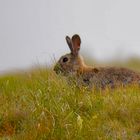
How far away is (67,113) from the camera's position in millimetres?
8203

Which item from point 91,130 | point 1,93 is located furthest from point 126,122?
point 1,93

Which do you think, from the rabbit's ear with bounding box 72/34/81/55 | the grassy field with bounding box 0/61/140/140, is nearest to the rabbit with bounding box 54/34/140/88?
the rabbit's ear with bounding box 72/34/81/55

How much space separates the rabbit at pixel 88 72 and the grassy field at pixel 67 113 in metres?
1.20

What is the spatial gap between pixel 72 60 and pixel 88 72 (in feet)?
2.09

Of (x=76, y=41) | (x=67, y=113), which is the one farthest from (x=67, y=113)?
(x=76, y=41)

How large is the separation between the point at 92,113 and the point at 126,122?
517 mm

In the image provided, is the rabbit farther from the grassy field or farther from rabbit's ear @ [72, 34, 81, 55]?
the grassy field

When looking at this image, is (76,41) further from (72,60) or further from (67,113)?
(67,113)

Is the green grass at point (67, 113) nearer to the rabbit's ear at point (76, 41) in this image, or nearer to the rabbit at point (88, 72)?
the rabbit at point (88, 72)

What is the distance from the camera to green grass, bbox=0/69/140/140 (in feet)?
25.4

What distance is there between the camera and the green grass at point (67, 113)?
775 cm

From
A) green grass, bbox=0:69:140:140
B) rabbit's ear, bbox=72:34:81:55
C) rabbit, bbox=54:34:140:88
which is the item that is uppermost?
rabbit's ear, bbox=72:34:81:55

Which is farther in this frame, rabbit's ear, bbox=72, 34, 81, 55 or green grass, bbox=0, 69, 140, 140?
rabbit's ear, bbox=72, 34, 81, 55

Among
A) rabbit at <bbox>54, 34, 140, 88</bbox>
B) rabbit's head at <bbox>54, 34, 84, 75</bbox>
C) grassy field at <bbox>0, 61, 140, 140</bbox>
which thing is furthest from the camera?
rabbit's head at <bbox>54, 34, 84, 75</bbox>
